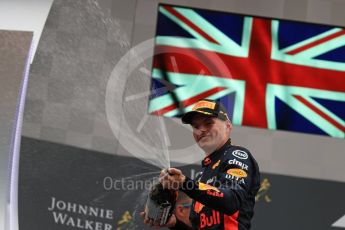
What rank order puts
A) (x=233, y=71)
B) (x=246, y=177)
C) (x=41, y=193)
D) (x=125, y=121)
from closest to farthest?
(x=246, y=177) → (x=125, y=121) → (x=41, y=193) → (x=233, y=71)

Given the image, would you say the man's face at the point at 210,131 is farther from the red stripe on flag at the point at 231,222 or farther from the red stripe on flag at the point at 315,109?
the red stripe on flag at the point at 315,109

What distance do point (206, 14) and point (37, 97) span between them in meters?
1.16

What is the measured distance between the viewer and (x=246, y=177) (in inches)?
66.6

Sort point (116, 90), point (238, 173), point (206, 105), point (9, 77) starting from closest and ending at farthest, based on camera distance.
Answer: point (238, 173)
point (206, 105)
point (116, 90)
point (9, 77)

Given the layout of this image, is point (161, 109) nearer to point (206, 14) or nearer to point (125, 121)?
point (125, 121)

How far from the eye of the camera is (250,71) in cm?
353

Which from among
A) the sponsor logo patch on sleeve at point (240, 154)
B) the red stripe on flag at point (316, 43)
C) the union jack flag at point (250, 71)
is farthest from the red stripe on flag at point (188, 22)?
the sponsor logo patch on sleeve at point (240, 154)

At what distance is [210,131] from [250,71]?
68.5 inches

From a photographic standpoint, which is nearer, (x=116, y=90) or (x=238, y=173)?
(x=238, y=173)

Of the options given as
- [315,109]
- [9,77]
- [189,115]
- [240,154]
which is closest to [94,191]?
[9,77]

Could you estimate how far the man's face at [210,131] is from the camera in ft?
6.10

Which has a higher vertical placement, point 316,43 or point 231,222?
point 316,43

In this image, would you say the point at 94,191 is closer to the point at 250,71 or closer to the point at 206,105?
the point at 250,71

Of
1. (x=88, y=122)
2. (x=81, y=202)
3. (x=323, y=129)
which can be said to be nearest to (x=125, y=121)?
(x=88, y=122)
